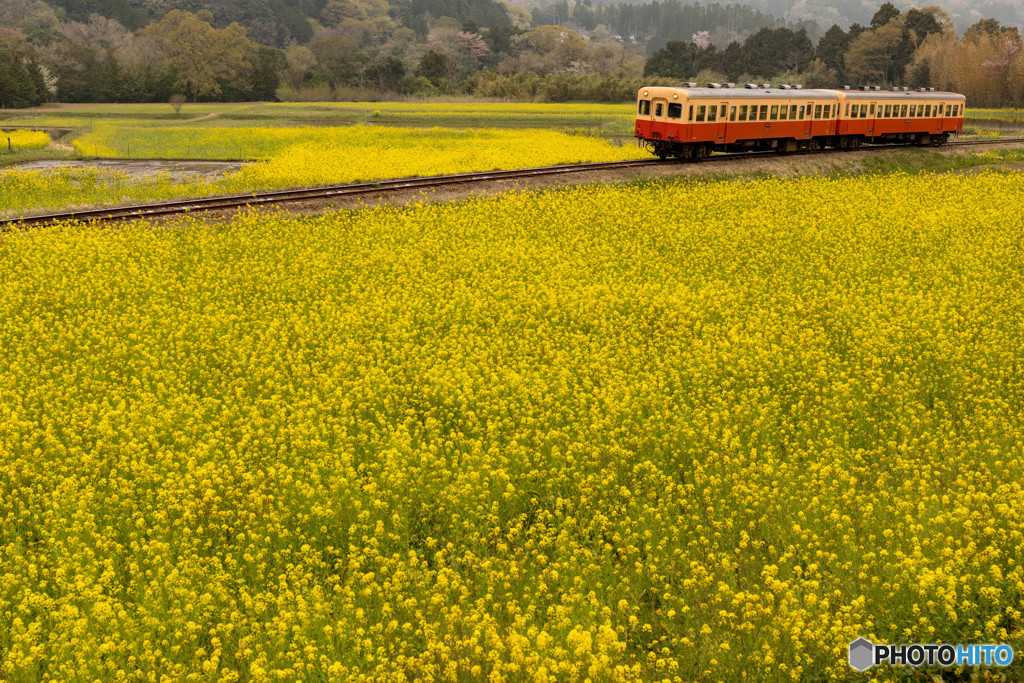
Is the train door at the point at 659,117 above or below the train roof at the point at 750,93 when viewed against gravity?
below

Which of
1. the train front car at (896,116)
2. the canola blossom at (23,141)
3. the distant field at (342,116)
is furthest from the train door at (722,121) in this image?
the canola blossom at (23,141)

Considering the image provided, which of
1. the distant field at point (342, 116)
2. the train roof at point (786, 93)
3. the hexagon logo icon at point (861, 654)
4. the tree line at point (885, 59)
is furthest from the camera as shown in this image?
the tree line at point (885, 59)

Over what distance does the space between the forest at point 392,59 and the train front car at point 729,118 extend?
5234cm

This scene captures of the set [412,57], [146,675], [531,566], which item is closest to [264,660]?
[146,675]

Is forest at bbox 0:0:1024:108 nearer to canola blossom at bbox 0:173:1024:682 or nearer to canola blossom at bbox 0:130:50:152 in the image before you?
canola blossom at bbox 0:130:50:152

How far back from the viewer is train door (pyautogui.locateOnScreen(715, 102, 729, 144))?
27256 millimetres

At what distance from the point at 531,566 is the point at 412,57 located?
123m

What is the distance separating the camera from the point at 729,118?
91.1ft

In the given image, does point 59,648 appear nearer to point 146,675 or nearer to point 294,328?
point 146,675

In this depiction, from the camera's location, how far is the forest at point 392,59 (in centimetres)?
7381

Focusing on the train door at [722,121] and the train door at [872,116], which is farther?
the train door at [872,116]

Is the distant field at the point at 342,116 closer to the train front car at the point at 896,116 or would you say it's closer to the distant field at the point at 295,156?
the distant field at the point at 295,156

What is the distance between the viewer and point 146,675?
5043mm

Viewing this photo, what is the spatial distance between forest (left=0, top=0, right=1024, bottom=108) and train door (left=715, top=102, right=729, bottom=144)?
55.6 m
